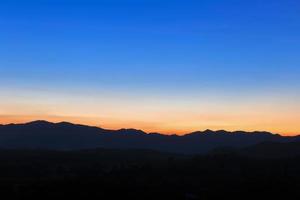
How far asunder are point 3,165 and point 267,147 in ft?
302

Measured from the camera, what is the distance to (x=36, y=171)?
103438 mm

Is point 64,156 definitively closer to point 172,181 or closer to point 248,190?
point 172,181

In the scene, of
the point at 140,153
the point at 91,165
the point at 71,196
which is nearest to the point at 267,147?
the point at 140,153

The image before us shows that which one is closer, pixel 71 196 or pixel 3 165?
pixel 71 196

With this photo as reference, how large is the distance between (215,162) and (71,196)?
5146 centimetres

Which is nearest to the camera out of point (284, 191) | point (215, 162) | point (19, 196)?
point (19, 196)

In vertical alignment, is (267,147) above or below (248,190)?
above

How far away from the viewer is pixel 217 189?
76.9m

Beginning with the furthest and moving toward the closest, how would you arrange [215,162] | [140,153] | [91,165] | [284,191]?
1. [140,153]
2. [91,165]
3. [215,162]
4. [284,191]

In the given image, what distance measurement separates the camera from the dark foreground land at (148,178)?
7000 centimetres

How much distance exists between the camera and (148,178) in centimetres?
8919

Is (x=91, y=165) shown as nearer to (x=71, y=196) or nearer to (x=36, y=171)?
(x=36, y=171)

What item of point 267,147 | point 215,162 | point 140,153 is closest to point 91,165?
point 215,162

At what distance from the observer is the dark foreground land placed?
70000mm
